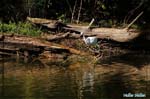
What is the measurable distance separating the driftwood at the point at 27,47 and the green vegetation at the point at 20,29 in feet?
3.84

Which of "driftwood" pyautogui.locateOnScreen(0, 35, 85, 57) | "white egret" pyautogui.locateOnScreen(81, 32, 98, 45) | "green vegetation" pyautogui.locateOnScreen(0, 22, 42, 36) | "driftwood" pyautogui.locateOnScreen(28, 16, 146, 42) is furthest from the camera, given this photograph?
"green vegetation" pyautogui.locateOnScreen(0, 22, 42, 36)

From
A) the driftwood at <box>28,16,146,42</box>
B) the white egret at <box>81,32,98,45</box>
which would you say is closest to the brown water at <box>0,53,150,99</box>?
the driftwood at <box>28,16,146,42</box>

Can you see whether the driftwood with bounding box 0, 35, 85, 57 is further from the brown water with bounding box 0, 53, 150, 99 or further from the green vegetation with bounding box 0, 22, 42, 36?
the green vegetation with bounding box 0, 22, 42, 36

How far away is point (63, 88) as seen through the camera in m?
9.94

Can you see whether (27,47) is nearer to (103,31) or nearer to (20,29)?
(20,29)

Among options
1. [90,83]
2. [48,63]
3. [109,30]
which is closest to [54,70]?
[48,63]

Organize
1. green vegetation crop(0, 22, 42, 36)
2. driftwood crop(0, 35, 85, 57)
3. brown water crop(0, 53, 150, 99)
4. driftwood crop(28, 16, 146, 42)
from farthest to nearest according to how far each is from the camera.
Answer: green vegetation crop(0, 22, 42, 36) < driftwood crop(28, 16, 146, 42) < driftwood crop(0, 35, 85, 57) < brown water crop(0, 53, 150, 99)

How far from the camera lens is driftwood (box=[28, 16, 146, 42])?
14.1 meters

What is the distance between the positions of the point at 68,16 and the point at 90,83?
711 centimetres

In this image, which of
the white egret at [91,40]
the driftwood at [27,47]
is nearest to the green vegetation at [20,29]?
the driftwood at [27,47]

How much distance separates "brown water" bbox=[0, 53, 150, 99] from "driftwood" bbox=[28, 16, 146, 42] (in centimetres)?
63

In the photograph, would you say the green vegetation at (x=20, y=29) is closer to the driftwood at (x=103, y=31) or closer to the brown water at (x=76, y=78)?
the driftwood at (x=103, y=31)

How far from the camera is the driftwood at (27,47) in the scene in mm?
13734

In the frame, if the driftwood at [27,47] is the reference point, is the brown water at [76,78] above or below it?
below
